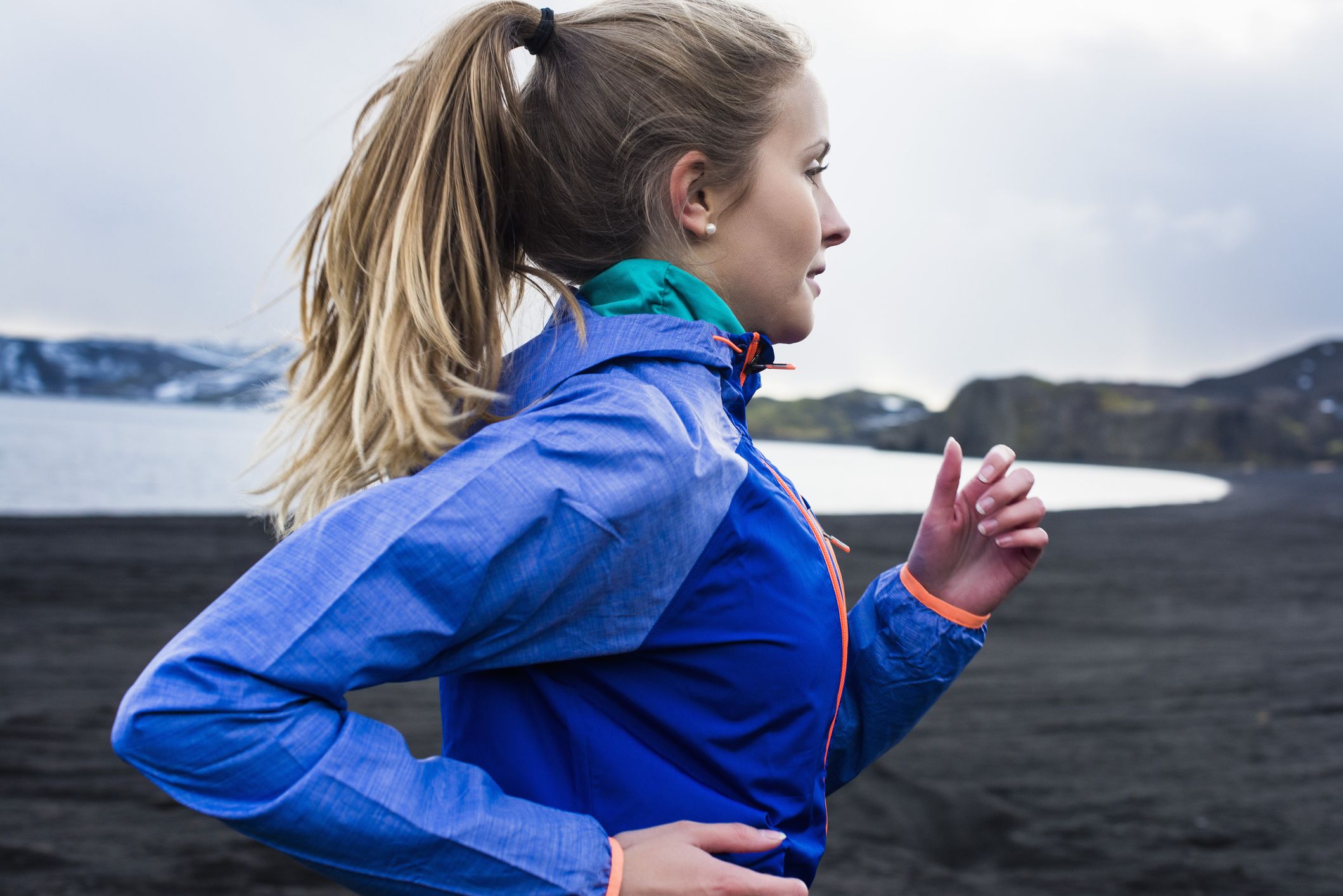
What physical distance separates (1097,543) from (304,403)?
18.8 m

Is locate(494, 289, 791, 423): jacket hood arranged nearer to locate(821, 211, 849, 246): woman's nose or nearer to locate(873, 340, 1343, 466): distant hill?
locate(821, 211, 849, 246): woman's nose

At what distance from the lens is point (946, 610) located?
147 centimetres

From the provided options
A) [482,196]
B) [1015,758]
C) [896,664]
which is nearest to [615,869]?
[896,664]

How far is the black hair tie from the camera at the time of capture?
4.08ft

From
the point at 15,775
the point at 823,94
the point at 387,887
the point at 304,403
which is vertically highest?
the point at 823,94

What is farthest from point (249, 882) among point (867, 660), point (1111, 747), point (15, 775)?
point (1111, 747)

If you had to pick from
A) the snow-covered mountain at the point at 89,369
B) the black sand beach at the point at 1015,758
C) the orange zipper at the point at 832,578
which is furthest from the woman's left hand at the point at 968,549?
the snow-covered mountain at the point at 89,369

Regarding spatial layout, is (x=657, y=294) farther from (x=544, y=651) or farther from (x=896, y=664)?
(x=896, y=664)

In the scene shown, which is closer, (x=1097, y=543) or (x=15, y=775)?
(x=15, y=775)

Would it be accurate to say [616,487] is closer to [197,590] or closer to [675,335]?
[675,335]

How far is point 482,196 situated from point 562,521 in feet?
1.58

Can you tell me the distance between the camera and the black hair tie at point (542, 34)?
4.08 feet

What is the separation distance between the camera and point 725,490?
1.04 m

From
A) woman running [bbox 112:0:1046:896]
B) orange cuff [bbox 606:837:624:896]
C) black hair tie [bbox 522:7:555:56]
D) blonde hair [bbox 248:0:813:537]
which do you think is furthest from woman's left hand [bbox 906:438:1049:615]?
black hair tie [bbox 522:7:555:56]
